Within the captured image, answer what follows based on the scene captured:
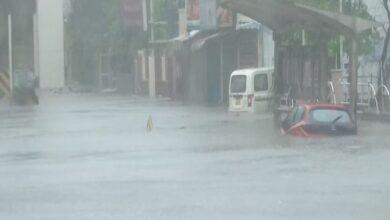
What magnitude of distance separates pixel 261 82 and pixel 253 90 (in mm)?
616

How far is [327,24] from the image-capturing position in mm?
34312

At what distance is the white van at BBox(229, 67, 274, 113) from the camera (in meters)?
43.0

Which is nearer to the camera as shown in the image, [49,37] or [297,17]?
[297,17]

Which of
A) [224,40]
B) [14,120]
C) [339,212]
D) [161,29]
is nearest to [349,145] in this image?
[339,212]

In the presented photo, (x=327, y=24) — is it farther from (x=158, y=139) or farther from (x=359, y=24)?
(x=158, y=139)

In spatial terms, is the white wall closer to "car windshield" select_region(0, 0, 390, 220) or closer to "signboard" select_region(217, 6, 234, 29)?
"car windshield" select_region(0, 0, 390, 220)

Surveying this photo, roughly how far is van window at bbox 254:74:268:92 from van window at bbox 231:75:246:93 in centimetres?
42

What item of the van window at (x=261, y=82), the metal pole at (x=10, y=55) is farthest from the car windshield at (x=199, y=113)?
the metal pole at (x=10, y=55)

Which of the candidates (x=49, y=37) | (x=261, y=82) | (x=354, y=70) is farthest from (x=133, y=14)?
(x=354, y=70)

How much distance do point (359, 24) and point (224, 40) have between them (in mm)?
22772

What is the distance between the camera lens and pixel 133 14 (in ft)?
234

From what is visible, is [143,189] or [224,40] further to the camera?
[224,40]

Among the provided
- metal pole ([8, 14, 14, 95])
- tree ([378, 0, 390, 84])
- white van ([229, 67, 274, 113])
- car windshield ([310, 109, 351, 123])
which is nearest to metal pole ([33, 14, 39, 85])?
metal pole ([8, 14, 14, 95])

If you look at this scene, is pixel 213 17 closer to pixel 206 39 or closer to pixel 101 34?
pixel 206 39
